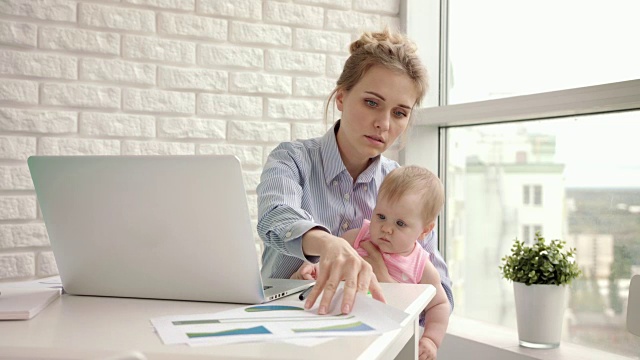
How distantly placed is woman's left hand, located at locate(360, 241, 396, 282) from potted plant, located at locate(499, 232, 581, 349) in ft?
2.54

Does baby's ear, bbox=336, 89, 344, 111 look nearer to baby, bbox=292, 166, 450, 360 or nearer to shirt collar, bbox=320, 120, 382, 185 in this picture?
shirt collar, bbox=320, 120, 382, 185

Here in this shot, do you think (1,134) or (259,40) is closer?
(1,134)

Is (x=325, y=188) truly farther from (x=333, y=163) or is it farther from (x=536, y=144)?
(x=536, y=144)

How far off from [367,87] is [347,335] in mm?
1119

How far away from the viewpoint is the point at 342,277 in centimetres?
124

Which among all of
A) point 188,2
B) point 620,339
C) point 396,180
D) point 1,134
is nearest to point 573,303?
point 620,339

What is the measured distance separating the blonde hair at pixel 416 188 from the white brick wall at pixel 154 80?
110cm

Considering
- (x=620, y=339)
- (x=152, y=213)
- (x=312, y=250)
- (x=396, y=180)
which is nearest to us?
(x=152, y=213)

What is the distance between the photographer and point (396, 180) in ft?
6.57

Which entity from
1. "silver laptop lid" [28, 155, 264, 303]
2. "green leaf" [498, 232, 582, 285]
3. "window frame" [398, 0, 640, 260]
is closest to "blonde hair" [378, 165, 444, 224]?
"green leaf" [498, 232, 582, 285]

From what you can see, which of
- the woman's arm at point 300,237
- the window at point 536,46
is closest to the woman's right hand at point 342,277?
the woman's arm at point 300,237

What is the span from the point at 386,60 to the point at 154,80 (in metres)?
1.13

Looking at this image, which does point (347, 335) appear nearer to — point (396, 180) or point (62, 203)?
point (62, 203)

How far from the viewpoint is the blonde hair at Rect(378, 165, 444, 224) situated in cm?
197
